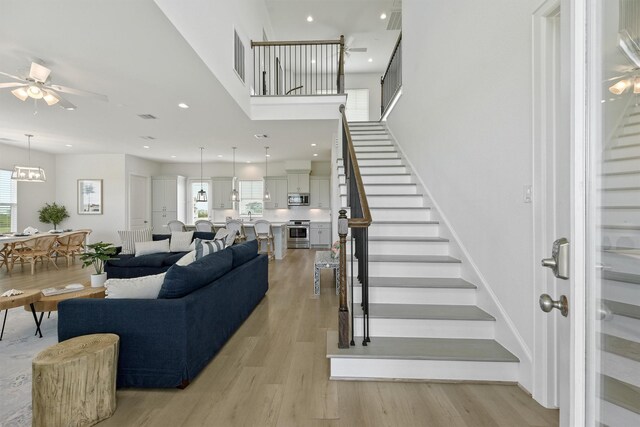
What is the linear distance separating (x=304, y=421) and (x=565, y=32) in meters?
2.21

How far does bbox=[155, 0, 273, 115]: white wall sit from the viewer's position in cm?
294

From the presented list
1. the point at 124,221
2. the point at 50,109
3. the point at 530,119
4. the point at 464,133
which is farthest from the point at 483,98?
the point at 124,221

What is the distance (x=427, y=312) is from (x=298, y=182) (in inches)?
313

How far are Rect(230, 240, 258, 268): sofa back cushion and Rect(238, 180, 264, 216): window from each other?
22.2 feet

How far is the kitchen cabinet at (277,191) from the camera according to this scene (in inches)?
404

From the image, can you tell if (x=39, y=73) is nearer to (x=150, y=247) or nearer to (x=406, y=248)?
(x=150, y=247)

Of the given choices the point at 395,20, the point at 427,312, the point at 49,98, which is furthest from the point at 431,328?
the point at 395,20

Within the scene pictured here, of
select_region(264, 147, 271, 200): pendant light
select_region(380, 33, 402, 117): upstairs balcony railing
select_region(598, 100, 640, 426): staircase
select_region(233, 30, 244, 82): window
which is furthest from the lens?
select_region(264, 147, 271, 200): pendant light

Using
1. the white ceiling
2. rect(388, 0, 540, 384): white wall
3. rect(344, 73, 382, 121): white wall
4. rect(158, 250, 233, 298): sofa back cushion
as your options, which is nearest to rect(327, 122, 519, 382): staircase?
rect(388, 0, 540, 384): white wall

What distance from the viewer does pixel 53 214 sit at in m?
8.45

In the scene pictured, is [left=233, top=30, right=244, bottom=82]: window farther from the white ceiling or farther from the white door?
the white door

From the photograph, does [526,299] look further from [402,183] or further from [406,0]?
[406,0]

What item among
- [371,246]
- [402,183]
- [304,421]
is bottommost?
[304,421]

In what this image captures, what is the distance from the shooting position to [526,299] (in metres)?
2.10
